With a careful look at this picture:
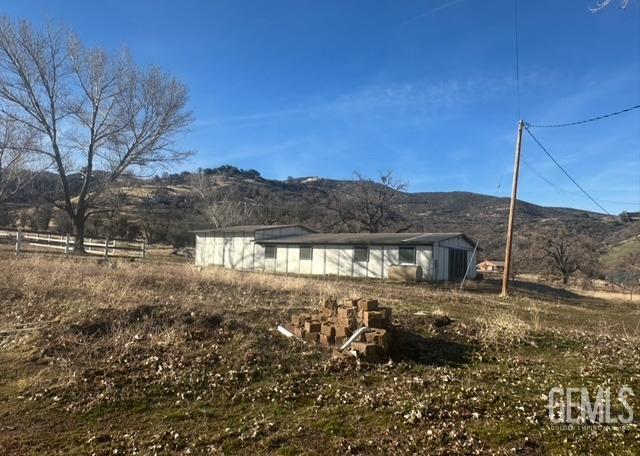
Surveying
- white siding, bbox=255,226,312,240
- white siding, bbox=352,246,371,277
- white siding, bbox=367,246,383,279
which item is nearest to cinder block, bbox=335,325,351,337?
white siding, bbox=367,246,383,279

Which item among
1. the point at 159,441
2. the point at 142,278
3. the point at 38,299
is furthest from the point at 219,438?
the point at 142,278

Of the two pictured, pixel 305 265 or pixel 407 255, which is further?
pixel 305 265

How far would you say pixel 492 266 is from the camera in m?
77.2

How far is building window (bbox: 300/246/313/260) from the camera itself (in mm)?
37344

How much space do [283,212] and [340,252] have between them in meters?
42.7

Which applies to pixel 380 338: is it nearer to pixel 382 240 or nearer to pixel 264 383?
pixel 264 383

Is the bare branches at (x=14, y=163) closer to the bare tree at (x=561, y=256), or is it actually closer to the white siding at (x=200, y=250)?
the white siding at (x=200, y=250)

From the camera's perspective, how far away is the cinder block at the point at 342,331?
298 inches

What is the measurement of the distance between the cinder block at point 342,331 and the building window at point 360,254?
1041 inches

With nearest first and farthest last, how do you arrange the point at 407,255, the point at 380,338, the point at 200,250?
1. the point at 380,338
2. the point at 407,255
3. the point at 200,250

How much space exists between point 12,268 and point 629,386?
46.4ft

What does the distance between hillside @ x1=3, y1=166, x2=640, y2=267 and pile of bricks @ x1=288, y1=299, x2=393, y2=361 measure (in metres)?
28.3

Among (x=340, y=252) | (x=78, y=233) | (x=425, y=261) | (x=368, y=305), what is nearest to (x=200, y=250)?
(x=78, y=233)

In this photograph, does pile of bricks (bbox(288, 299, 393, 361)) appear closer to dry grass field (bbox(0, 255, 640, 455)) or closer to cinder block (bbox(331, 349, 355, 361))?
cinder block (bbox(331, 349, 355, 361))
